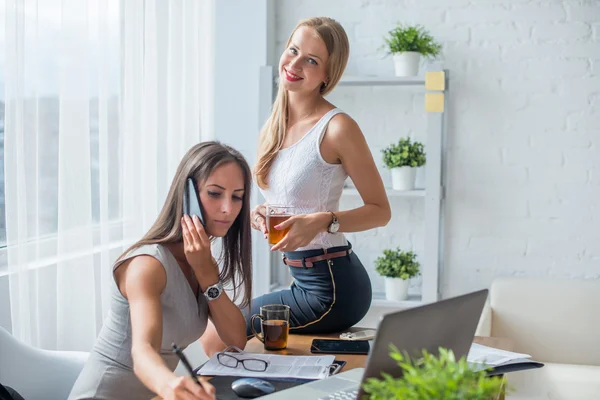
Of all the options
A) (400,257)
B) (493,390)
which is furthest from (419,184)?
(493,390)

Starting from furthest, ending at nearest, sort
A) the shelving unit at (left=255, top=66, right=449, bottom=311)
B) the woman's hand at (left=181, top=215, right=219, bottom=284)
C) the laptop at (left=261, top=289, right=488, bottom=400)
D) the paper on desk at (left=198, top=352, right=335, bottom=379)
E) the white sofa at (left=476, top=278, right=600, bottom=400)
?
1. the shelving unit at (left=255, top=66, right=449, bottom=311)
2. the white sofa at (left=476, top=278, right=600, bottom=400)
3. the woman's hand at (left=181, top=215, right=219, bottom=284)
4. the paper on desk at (left=198, top=352, right=335, bottom=379)
5. the laptop at (left=261, top=289, right=488, bottom=400)

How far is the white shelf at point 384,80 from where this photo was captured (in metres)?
3.34

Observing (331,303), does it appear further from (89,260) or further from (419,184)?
(419,184)

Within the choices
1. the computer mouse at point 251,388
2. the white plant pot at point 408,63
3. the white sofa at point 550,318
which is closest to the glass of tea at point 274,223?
the computer mouse at point 251,388

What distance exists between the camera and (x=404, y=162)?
132 inches

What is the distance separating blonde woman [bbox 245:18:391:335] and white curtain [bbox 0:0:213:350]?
1.96 feet

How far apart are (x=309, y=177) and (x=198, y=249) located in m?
0.59

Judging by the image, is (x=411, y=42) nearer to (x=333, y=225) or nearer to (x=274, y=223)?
(x=333, y=225)

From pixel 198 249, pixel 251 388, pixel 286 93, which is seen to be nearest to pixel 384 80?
pixel 286 93

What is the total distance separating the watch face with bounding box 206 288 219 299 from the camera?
176cm

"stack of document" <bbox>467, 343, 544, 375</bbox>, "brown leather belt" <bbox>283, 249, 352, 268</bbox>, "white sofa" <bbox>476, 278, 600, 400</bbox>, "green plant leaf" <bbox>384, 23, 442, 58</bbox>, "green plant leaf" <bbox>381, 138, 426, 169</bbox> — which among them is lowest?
"white sofa" <bbox>476, 278, 600, 400</bbox>

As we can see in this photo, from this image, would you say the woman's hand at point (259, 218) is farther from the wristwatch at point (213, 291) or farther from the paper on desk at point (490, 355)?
the paper on desk at point (490, 355)

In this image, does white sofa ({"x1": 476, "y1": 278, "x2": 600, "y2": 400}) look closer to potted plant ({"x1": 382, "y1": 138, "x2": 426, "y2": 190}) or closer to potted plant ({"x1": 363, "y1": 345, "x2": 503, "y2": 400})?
potted plant ({"x1": 382, "y1": 138, "x2": 426, "y2": 190})

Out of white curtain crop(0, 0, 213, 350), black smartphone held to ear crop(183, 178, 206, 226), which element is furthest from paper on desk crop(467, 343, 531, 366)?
white curtain crop(0, 0, 213, 350)
